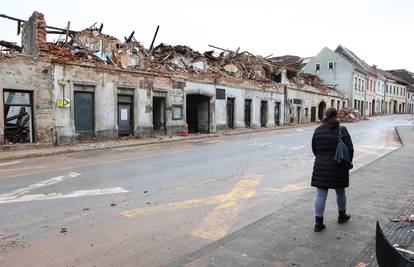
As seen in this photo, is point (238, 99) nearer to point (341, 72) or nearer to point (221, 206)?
point (221, 206)

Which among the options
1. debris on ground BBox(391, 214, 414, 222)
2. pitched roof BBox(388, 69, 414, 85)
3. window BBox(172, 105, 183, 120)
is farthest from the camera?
pitched roof BBox(388, 69, 414, 85)

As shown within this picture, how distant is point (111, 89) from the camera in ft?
70.2

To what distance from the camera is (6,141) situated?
17.4 metres

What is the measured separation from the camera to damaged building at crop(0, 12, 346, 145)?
17953mm

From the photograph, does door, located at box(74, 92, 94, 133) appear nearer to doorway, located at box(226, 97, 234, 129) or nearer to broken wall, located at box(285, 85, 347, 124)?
doorway, located at box(226, 97, 234, 129)

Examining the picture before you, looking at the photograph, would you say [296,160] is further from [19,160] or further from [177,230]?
[19,160]

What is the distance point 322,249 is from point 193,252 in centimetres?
164

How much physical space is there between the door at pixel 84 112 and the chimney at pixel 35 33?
2.96m

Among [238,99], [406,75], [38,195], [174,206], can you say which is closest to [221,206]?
[174,206]

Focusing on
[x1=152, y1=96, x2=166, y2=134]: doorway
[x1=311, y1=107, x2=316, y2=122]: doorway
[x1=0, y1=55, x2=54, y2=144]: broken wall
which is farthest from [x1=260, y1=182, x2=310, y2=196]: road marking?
[x1=311, y1=107, x2=316, y2=122]: doorway

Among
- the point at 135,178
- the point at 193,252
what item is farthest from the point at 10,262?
the point at 135,178

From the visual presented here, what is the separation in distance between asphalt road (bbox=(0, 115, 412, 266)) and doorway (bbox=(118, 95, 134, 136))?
8.82m

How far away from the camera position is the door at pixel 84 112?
65.5ft

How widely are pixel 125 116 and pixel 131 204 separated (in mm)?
15879
